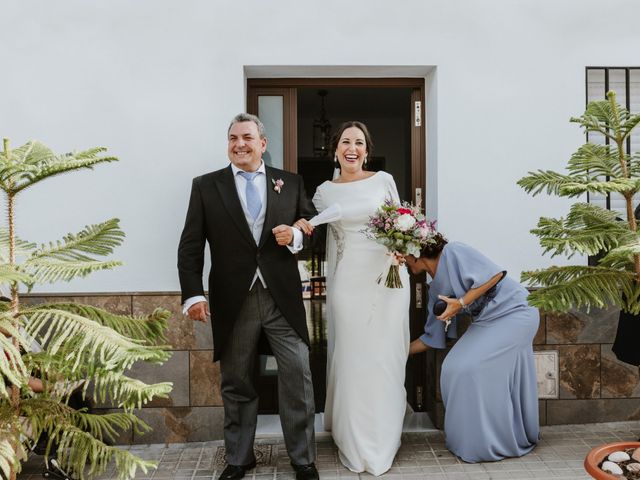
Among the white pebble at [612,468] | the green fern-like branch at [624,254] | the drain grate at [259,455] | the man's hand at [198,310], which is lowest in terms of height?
the drain grate at [259,455]

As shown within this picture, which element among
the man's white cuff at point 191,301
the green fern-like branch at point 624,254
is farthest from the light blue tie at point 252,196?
the green fern-like branch at point 624,254

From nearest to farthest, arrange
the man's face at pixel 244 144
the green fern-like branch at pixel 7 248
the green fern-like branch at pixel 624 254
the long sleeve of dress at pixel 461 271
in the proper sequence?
1. the green fern-like branch at pixel 624 254
2. the green fern-like branch at pixel 7 248
3. the man's face at pixel 244 144
4. the long sleeve of dress at pixel 461 271

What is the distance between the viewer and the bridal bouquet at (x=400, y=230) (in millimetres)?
3571

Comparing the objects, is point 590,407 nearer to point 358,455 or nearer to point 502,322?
point 502,322

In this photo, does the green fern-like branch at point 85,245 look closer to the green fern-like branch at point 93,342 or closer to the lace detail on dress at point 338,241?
the green fern-like branch at point 93,342

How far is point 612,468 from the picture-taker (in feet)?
7.57

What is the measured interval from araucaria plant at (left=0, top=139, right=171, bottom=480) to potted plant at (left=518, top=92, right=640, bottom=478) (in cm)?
146

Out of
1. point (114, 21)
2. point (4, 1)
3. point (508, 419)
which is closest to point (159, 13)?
point (114, 21)

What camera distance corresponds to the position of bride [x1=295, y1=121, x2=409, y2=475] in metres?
3.81

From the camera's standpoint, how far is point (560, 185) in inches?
87.0

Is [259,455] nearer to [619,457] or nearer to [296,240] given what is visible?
[296,240]

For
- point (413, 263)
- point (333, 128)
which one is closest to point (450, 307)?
point (413, 263)

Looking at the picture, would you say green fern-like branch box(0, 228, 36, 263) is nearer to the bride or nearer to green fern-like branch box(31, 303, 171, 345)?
green fern-like branch box(31, 303, 171, 345)

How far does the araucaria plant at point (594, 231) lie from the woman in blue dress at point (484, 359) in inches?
54.4
